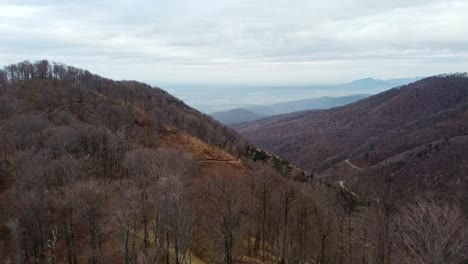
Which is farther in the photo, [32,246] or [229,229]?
[32,246]

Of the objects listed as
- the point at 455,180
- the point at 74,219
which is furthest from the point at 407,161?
the point at 74,219

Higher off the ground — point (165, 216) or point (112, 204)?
point (112, 204)

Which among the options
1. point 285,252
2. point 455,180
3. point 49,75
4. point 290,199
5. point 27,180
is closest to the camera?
point 27,180

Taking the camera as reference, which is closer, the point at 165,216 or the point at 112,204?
the point at 165,216

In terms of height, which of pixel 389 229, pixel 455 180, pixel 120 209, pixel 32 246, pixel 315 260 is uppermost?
pixel 120 209

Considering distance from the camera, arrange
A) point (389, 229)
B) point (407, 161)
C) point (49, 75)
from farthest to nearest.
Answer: point (407, 161) → point (49, 75) → point (389, 229)

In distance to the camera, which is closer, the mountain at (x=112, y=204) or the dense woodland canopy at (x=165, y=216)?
the dense woodland canopy at (x=165, y=216)

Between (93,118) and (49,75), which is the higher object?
(49,75)

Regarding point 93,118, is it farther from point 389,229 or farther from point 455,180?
point 455,180

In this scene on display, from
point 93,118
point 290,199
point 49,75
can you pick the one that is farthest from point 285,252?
point 49,75

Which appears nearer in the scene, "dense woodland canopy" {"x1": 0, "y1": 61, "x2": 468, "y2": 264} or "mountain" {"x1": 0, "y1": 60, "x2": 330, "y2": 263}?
"dense woodland canopy" {"x1": 0, "y1": 61, "x2": 468, "y2": 264}
